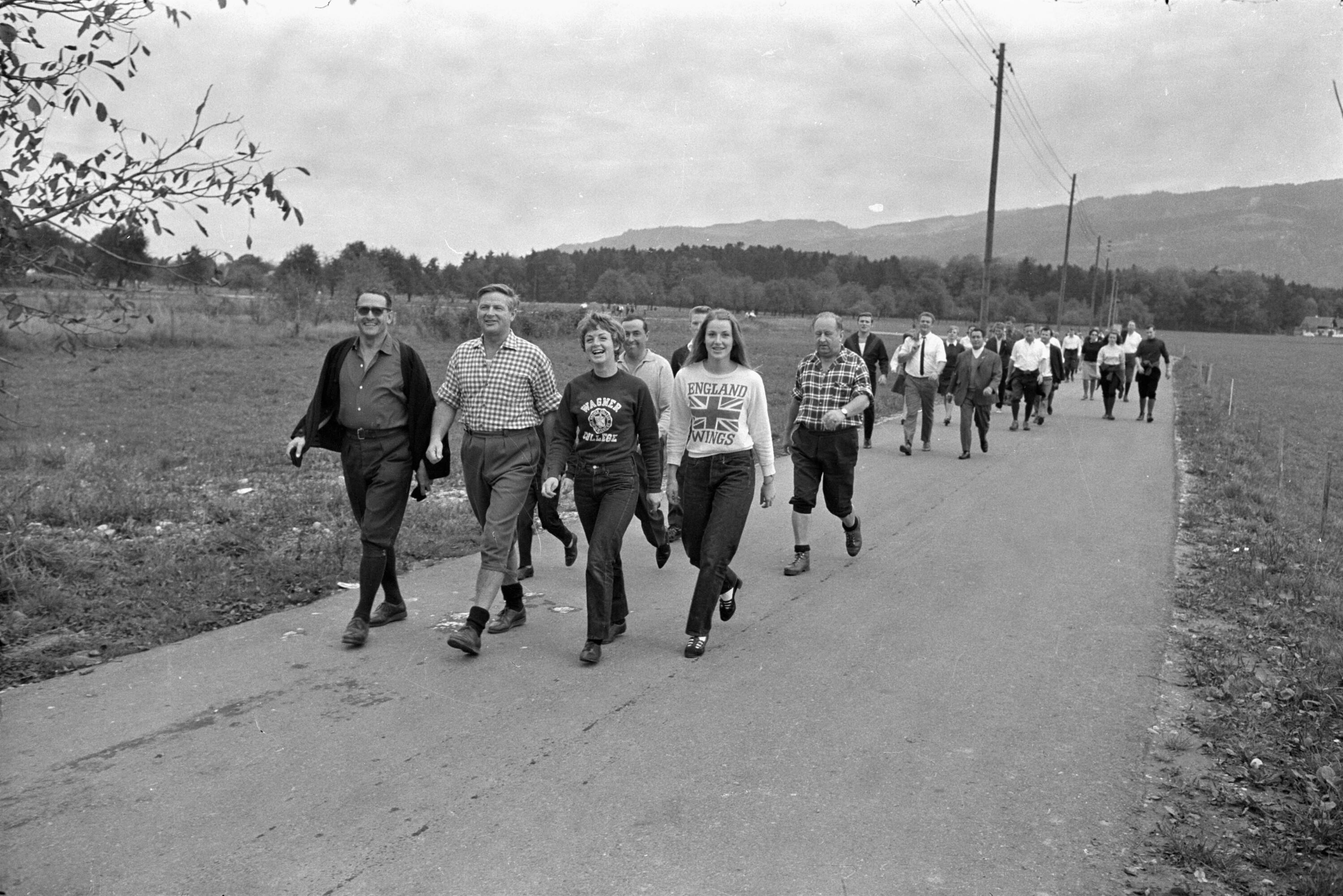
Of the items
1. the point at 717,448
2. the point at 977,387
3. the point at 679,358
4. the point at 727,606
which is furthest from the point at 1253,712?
the point at 977,387

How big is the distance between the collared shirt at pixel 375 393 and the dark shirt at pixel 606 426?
3.19 feet

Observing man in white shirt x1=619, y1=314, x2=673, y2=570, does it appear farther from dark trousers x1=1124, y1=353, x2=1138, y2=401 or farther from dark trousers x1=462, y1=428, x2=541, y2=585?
dark trousers x1=1124, y1=353, x2=1138, y2=401

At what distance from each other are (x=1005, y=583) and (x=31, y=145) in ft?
21.9

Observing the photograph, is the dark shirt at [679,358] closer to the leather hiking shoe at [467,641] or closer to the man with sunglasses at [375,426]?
the man with sunglasses at [375,426]

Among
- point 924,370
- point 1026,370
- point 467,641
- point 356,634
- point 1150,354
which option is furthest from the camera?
point 1150,354

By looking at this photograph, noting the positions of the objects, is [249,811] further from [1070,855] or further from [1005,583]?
[1005,583]

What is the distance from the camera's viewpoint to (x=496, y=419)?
624 centimetres

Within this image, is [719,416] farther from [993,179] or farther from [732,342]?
[993,179]

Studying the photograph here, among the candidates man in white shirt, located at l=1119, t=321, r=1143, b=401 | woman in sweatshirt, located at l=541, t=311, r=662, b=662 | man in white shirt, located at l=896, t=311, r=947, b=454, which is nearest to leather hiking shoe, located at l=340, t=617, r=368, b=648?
woman in sweatshirt, located at l=541, t=311, r=662, b=662

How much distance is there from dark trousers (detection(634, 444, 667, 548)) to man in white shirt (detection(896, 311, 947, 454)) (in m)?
8.57

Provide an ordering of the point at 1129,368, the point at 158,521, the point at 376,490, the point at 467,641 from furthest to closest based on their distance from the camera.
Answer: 1. the point at 1129,368
2. the point at 158,521
3. the point at 376,490
4. the point at 467,641

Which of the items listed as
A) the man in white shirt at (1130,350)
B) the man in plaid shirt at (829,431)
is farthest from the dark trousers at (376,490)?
the man in white shirt at (1130,350)

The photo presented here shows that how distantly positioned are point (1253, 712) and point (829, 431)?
3.86 m

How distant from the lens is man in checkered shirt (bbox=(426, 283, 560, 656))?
20.1 ft
